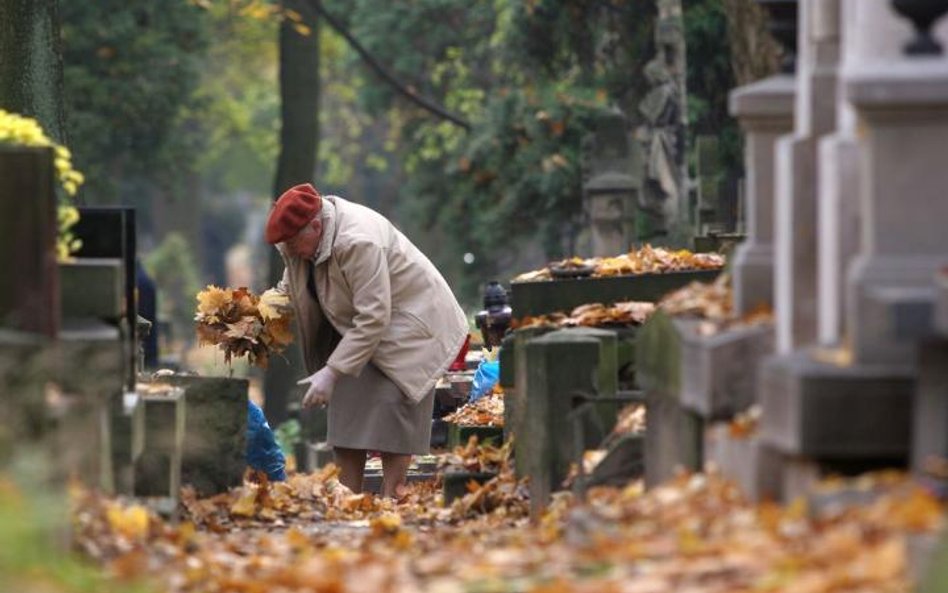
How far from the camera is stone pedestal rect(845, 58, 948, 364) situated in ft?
24.7

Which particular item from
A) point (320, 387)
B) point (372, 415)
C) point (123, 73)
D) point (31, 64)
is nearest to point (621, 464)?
point (320, 387)

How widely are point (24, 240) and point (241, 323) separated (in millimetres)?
5026

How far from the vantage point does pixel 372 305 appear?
525 inches

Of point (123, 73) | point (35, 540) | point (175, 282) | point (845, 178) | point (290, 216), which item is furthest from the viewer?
point (175, 282)

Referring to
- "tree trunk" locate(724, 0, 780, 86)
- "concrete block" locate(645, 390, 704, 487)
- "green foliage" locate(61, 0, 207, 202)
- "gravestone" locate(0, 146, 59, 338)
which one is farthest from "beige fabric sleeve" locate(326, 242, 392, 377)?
"green foliage" locate(61, 0, 207, 202)

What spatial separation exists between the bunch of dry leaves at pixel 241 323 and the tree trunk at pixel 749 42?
7.82 m

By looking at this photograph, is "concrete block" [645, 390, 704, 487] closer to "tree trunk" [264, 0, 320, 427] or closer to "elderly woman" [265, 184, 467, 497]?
"elderly woman" [265, 184, 467, 497]

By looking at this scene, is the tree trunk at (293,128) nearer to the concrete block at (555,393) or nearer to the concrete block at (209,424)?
the concrete block at (209,424)

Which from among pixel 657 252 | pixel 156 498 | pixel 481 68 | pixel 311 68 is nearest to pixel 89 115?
pixel 311 68

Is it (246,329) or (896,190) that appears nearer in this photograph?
(896,190)

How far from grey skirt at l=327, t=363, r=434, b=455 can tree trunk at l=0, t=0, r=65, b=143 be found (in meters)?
5.24

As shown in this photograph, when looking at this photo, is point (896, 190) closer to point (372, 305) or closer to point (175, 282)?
point (372, 305)

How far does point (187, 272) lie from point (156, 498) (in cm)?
4035

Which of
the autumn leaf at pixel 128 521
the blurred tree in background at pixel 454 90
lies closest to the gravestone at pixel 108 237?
the autumn leaf at pixel 128 521
